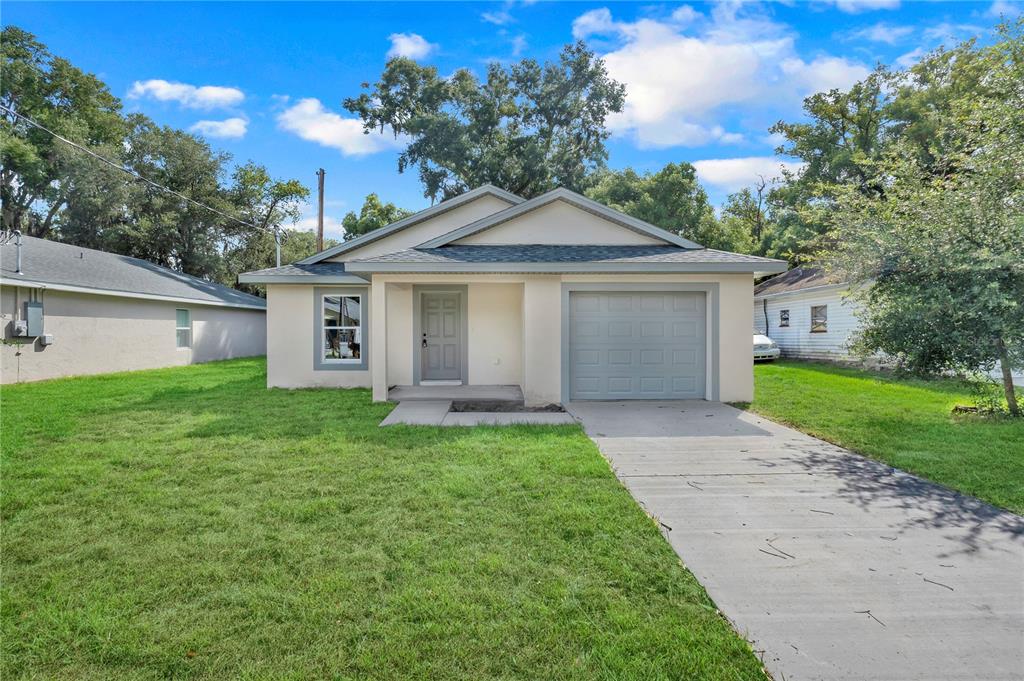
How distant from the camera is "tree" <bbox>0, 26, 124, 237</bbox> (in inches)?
923

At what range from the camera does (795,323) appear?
18.1m

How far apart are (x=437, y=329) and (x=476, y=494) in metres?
7.45

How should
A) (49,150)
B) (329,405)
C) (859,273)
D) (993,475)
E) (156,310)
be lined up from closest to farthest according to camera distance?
(993,475) → (859,273) → (329,405) → (156,310) → (49,150)

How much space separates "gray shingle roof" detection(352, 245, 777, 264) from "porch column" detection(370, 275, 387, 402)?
0.63m

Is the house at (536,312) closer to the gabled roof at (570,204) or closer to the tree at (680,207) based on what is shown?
the gabled roof at (570,204)

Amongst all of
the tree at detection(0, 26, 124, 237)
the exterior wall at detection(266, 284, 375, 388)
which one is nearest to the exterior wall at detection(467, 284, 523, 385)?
the exterior wall at detection(266, 284, 375, 388)

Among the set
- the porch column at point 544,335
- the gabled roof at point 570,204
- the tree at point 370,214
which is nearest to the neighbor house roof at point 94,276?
the gabled roof at point 570,204

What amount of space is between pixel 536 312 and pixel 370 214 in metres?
24.6

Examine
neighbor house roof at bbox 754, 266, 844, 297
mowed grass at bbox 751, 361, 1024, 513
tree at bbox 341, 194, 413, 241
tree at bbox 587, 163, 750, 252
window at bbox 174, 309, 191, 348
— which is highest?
tree at bbox 341, 194, 413, 241

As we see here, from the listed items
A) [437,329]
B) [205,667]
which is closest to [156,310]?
[437,329]

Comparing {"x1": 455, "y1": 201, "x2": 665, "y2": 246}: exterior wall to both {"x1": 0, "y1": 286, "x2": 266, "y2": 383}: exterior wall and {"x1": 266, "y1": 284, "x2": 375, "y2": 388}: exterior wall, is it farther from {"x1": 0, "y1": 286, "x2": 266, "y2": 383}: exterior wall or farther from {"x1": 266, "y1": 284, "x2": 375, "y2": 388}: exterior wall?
{"x1": 0, "y1": 286, "x2": 266, "y2": 383}: exterior wall

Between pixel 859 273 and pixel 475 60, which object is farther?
pixel 475 60

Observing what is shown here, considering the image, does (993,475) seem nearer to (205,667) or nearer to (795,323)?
(205,667)

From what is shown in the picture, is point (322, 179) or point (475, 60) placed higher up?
point (475, 60)
